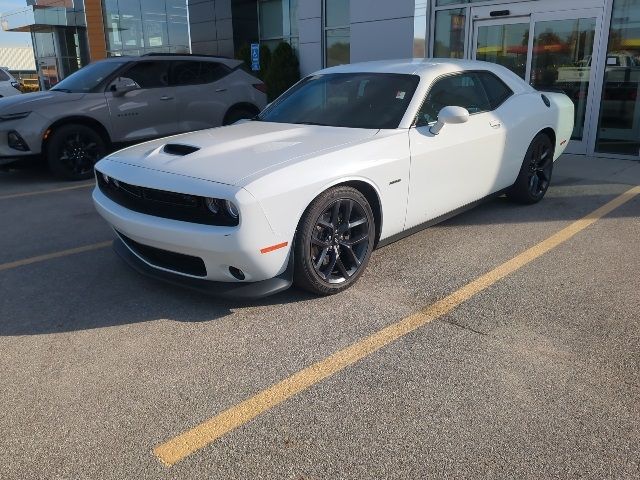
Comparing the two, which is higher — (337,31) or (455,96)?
(337,31)

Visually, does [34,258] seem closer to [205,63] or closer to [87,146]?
[87,146]

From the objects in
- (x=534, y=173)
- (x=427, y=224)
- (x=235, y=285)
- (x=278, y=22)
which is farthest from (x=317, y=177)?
(x=278, y=22)

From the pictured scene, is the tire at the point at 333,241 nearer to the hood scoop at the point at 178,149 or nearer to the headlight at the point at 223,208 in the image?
the headlight at the point at 223,208

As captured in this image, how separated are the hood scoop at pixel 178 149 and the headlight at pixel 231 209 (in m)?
0.76

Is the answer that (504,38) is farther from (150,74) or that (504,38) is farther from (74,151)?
(74,151)

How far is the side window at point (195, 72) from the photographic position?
888cm

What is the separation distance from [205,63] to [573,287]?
23.3ft

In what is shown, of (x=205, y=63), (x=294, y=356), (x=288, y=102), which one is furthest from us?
(x=205, y=63)

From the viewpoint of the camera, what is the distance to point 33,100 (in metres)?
7.65

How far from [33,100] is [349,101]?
5.09 metres

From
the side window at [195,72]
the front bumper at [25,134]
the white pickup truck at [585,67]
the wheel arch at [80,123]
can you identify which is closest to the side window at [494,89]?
the white pickup truck at [585,67]

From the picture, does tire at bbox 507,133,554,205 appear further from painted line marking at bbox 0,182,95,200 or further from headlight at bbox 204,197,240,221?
painted line marking at bbox 0,182,95,200

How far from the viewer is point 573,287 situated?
3.96 m

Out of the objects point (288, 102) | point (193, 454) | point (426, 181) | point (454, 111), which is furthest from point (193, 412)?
point (288, 102)
